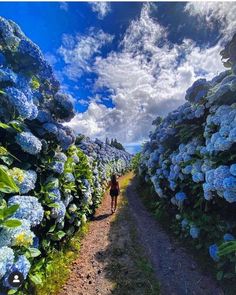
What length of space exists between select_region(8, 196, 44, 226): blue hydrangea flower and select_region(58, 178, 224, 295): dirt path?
237cm

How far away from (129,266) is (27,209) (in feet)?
11.2

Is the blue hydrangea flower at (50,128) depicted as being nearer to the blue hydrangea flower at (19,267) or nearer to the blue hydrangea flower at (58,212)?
the blue hydrangea flower at (58,212)

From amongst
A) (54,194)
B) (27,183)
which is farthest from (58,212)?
(27,183)

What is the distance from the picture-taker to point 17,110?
4789 mm

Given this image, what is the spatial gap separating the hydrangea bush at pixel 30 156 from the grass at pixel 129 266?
4.48 feet

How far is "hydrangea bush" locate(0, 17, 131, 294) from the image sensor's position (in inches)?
143

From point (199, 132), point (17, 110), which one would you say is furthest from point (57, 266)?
point (199, 132)

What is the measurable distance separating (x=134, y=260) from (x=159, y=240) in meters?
1.34

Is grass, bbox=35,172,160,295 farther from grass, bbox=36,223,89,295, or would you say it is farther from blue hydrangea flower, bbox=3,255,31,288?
blue hydrangea flower, bbox=3,255,31,288

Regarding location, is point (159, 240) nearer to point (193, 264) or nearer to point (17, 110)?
point (193, 264)

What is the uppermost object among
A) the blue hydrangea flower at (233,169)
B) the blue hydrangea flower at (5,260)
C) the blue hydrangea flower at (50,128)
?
the blue hydrangea flower at (50,128)

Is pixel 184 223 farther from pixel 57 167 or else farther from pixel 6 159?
pixel 6 159

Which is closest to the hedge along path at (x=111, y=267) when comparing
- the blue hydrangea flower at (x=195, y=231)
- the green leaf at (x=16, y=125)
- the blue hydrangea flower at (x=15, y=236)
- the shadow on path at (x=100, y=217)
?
the blue hydrangea flower at (x=195, y=231)

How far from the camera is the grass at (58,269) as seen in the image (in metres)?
5.31
